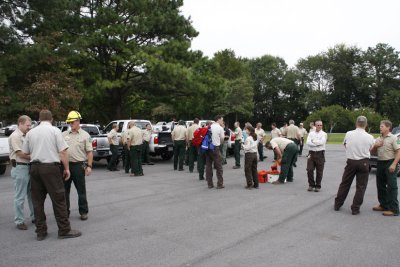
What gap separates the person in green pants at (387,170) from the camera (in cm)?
702

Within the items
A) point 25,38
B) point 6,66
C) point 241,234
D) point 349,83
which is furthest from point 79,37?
point 349,83

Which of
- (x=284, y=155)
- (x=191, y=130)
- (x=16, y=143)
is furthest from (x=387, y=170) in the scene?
(x=191, y=130)

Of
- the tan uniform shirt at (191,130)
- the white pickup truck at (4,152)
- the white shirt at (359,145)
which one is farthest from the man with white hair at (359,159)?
the white pickup truck at (4,152)

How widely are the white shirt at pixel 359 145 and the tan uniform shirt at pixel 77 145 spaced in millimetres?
4907

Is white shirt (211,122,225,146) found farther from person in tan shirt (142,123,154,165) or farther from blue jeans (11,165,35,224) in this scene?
blue jeans (11,165,35,224)

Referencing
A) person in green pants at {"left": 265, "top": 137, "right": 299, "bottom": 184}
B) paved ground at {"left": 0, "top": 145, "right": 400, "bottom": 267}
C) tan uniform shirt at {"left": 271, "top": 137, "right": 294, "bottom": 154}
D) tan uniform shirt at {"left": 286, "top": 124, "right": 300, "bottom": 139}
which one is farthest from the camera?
tan uniform shirt at {"left": 286, "top": 124, "right": 300, "bottom": 139}

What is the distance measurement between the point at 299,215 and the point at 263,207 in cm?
87

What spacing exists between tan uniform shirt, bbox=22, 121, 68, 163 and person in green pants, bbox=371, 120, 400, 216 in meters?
5.66

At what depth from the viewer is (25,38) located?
19.2 m

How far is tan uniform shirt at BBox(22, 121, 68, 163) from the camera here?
5441 mm

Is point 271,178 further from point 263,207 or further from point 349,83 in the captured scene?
point 349,83

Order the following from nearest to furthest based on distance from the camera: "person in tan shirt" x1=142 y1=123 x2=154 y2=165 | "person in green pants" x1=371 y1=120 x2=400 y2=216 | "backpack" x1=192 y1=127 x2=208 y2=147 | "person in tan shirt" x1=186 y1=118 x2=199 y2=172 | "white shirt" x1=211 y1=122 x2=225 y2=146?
"person in green pants" x1=371 y1=120 x2=400 y2=216, "white shirt" x1=211 y1=122 x2=225 y2=146, "backpack" x1=192 y1=127 x2=208 y2=147, "person in tan shirt" x1=186 y1=118 x2=199 y2=172, "person in tan shirt" x1=142 y1=123 x2=154 y2=165

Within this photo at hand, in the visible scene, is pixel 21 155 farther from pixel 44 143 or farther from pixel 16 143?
pixel 44 143

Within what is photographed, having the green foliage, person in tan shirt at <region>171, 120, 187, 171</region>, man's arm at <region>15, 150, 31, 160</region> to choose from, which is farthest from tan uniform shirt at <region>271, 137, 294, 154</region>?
the green foliage
